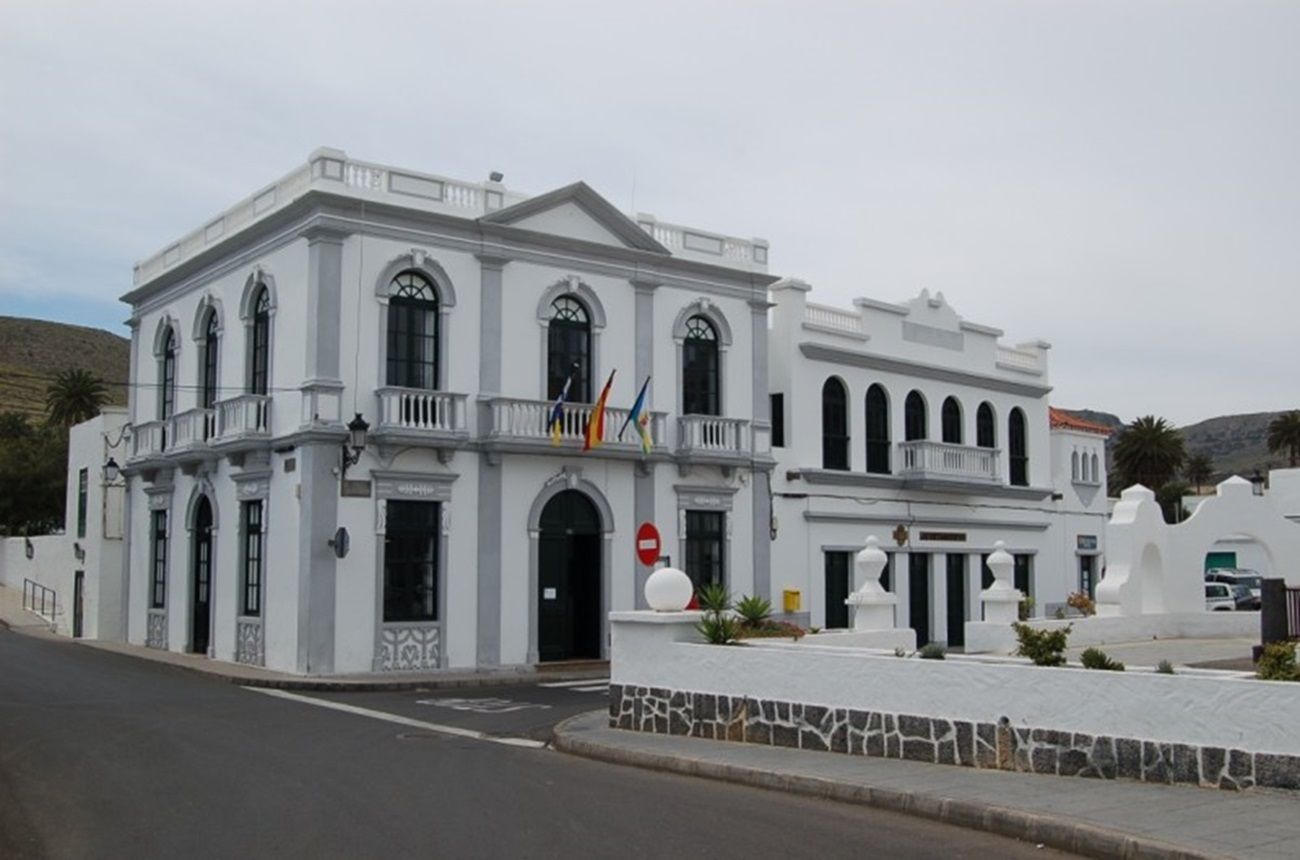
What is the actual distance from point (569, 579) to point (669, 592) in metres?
12.0

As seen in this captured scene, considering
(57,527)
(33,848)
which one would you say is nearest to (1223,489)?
(33,848)

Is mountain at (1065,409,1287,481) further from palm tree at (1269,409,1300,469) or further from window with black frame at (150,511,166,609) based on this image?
window with black frame at (150,511,166,609)

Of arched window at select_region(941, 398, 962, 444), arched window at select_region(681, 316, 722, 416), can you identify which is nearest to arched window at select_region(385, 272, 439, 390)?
arched window at select_region(681, 316, 722, 416)

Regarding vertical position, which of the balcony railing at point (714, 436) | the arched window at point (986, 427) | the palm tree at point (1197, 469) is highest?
the palm tree at point (1197, 469)

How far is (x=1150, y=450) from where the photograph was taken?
6712cm

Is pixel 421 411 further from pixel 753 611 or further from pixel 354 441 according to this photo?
pixel 753 611

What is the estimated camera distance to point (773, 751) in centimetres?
1370

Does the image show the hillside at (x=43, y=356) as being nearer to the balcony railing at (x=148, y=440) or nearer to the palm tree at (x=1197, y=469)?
the balcony railing at (x=148, y=440)

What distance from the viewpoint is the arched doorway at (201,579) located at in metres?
28.3

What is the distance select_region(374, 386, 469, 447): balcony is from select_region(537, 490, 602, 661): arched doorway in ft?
9.18

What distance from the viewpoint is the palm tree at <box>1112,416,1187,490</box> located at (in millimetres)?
67188

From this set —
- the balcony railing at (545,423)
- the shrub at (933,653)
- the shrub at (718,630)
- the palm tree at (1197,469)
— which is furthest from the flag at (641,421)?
the palm tree at (1197,469)

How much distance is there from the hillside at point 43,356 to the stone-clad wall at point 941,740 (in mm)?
85870

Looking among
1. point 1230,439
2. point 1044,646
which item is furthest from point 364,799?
point 1230,439
